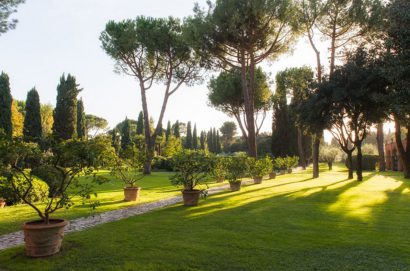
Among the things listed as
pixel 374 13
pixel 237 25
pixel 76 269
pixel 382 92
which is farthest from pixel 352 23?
pixel 76 269

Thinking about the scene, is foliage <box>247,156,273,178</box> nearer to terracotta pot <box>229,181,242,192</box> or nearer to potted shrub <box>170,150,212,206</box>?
terracotta pot <box>229,181,242,192</box>

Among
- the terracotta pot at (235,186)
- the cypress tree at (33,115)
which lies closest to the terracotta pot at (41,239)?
the terracotta pot at (235,186)

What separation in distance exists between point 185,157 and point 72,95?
2833 centimetres

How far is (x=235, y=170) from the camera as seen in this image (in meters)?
16.4

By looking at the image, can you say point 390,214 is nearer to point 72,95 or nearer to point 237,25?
point 237,25

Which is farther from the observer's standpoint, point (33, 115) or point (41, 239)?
point (33, 115)

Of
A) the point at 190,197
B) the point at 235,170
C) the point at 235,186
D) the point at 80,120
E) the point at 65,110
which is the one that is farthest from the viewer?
the point at 80,120

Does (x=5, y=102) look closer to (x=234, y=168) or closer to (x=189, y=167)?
(x=234, y=168)

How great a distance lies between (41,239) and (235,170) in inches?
453

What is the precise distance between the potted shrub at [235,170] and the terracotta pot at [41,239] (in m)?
10.9

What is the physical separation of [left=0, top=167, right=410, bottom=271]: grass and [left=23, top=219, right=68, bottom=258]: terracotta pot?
0.54 feet

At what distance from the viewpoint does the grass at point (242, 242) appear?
5180 mm

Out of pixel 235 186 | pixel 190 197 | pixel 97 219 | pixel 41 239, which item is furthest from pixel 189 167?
pixel 41 239

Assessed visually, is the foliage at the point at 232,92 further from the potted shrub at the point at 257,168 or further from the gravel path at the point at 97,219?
the gravel path at the point at 97,219
